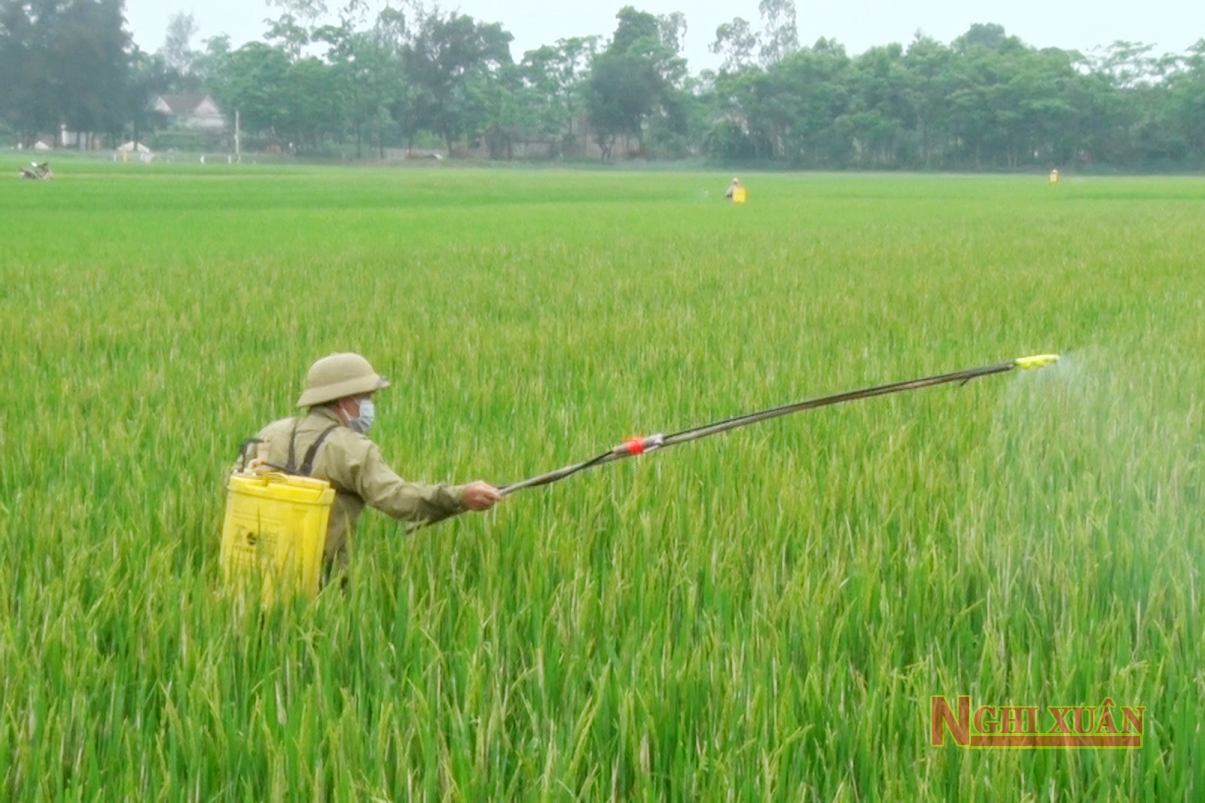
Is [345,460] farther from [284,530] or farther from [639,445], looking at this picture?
[639,445]

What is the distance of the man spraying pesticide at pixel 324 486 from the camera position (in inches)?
88.8

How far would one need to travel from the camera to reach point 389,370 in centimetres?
536

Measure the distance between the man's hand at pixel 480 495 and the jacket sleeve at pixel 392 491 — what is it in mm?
12

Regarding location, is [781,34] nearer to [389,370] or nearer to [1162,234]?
[1162,234]

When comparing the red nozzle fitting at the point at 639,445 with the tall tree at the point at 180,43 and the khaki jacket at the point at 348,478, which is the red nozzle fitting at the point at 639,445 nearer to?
the khaki jacket at the point at 348,478

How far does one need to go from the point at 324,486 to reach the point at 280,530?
11 centimetres

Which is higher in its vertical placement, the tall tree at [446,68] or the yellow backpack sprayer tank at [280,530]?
the tall tree at [446,68]

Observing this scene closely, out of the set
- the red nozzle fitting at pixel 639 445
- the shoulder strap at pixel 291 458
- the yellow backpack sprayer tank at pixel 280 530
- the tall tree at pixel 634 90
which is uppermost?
the tall tree at pixel 634 90

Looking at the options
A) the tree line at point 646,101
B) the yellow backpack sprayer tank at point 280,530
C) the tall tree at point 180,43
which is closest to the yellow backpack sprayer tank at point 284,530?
the yellow backpack sprayer tank at point 280,530

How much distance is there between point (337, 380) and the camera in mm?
2445

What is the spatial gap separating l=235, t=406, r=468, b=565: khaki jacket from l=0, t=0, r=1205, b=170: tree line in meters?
72.9

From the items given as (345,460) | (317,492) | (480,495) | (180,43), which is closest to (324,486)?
(317,492)

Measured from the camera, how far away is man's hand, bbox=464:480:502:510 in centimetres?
229

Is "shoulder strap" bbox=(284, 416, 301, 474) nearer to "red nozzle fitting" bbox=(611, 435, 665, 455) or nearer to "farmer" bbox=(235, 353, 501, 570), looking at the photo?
"farmer" bbox=(235, 353, 501, 570)
